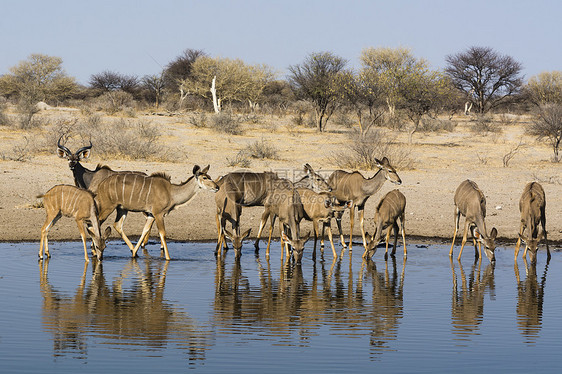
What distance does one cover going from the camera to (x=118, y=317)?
6.50 meters

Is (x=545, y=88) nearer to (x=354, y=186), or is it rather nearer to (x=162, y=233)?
(x=354, y=186)

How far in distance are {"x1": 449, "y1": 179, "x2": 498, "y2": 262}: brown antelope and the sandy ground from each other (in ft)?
4.91

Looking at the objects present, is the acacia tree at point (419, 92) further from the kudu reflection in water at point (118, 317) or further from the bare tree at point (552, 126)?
the kudu reflection in water at point (118, 317)

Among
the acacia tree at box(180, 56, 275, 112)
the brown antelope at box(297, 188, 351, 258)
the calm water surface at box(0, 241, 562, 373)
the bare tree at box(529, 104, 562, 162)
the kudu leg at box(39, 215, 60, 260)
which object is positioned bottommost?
the calm water surface at box(0, 241, 562, 373)

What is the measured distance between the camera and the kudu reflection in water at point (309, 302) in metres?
6.16

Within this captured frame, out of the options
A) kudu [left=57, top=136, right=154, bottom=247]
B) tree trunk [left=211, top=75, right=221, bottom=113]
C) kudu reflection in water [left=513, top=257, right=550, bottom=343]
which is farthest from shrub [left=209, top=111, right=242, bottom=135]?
kudu reflection in water [left=513, top=257, right=550, bottom=343]

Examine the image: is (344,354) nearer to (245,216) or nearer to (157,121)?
(245,216)

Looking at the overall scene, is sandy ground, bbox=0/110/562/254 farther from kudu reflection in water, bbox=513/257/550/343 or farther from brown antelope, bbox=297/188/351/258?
kudu reflection in water, bbox=513/257/550/343

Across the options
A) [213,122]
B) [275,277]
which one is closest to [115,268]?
[275,277]

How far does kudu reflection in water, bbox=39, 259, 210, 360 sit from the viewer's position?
566 cm

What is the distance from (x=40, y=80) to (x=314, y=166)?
114ft

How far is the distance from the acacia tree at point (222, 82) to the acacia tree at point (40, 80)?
7641mm

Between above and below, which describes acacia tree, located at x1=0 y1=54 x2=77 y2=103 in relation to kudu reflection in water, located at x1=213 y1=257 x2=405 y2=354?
above

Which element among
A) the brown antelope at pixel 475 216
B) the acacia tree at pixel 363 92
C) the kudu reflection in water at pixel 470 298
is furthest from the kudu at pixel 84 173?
the acacia tree at pixel 363 92
